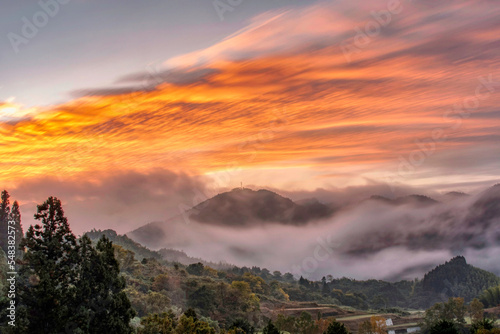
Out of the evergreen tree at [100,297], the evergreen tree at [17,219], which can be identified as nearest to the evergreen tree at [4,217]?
the evergreen tree at [17,219]

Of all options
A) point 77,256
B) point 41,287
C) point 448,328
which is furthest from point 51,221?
point 448,328

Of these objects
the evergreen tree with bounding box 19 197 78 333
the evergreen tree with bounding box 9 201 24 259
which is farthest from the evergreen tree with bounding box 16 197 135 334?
the evergreen tree with bounding box 9 201 24 259

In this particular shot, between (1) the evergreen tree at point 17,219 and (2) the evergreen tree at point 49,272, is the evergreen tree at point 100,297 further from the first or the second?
(1) the evergreen tree at point 17,219

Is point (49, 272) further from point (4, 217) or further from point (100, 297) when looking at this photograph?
point (4, 217)

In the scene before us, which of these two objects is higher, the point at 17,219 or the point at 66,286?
the point at 17,219

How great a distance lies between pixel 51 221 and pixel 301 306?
137741 millimetres

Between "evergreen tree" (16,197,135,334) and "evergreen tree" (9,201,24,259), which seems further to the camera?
"evergreen tree" (9,201,24,259)

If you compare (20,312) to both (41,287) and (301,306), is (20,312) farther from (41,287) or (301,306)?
(301,306)

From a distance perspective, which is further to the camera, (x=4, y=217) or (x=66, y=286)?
(x=4, y=217)

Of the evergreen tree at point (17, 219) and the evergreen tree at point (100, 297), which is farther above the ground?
the evergreen tree at point (17, 219)

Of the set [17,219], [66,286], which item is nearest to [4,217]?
[17,219]

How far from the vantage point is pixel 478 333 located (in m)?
58.8

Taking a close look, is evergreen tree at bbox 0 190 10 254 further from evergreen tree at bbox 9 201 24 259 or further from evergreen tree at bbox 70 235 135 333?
evergreen tree at bbox 70 235 135 333

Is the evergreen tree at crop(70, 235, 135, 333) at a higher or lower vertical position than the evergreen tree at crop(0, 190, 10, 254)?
lower
